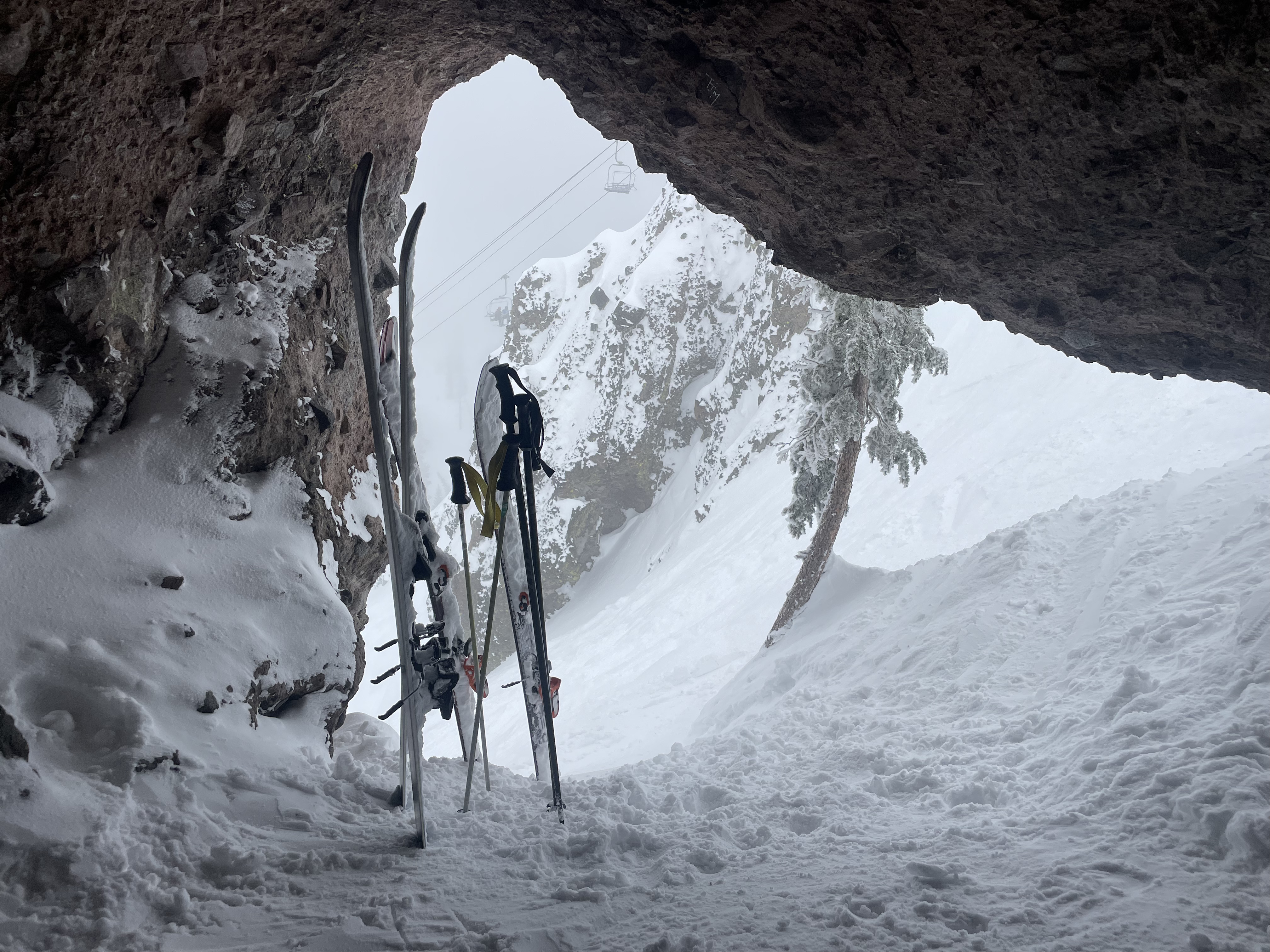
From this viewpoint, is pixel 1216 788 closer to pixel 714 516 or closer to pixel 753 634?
pixel 753 634

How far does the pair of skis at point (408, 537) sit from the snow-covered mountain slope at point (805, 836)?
0.50 metres

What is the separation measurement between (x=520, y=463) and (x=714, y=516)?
22.5 m

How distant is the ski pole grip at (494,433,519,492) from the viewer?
3.91m

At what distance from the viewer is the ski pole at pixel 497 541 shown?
393 cm

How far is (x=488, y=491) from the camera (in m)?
4.14

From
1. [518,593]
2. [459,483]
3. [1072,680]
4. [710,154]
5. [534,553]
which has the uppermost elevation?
[710,154]

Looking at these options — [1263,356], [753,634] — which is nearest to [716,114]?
[1263,356]

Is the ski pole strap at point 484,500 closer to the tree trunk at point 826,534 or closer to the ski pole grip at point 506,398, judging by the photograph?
the ski pole grip at point 506,398

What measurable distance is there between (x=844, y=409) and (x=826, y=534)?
1.93 meters

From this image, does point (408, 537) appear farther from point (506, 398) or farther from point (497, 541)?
point (506, 398)

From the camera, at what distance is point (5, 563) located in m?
3.53

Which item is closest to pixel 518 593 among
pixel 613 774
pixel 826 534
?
pixel 613 774

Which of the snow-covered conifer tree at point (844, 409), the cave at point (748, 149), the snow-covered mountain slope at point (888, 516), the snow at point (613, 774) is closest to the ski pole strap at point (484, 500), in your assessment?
the snow at point (613, 774)

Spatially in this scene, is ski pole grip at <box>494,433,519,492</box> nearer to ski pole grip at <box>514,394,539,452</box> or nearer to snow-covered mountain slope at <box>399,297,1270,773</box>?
ski pole grip at <box>514,394,539,452</box>
